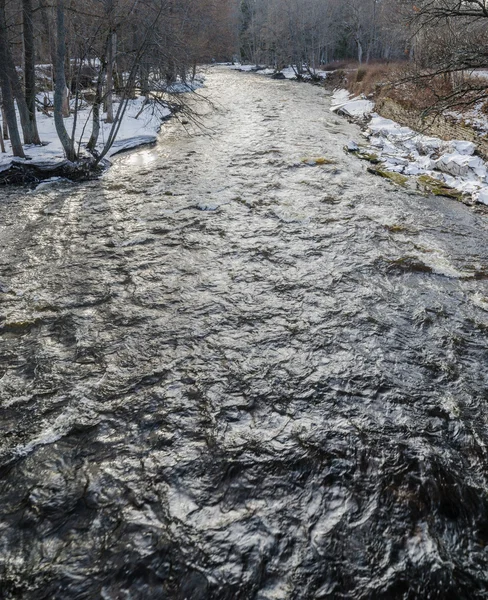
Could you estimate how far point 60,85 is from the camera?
36.0 ft

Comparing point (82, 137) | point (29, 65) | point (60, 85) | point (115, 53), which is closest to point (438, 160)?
point (115, 53)

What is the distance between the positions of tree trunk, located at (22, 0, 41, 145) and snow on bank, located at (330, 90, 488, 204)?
10.4 m

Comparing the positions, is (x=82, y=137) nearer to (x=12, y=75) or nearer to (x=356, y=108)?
(x=12, y=75)

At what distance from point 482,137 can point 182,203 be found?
922 cm

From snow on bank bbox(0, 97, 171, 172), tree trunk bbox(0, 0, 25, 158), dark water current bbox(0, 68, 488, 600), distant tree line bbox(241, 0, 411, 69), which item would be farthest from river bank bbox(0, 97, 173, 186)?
distant tree line bbox(241, 0, 411, 69)

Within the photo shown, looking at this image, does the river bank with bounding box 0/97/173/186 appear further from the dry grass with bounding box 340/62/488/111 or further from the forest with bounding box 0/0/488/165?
the dry grass with bounding box 340/62/488/111

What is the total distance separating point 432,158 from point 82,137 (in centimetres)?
1150

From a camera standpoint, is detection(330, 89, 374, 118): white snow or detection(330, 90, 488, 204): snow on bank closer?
detection(330, 90, 488, 204): snow on bank

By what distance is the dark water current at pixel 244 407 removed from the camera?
9.86ft

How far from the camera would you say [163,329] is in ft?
17.6

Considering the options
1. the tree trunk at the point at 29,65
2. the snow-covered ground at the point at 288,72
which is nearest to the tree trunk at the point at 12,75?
the tree trunk at the point at 29,65

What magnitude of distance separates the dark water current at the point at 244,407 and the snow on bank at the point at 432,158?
2356 millimetres

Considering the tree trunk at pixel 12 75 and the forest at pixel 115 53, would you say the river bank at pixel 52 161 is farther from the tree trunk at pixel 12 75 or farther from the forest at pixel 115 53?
the tree trunk at pixel 12 75

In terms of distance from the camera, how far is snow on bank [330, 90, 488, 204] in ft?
34.6
